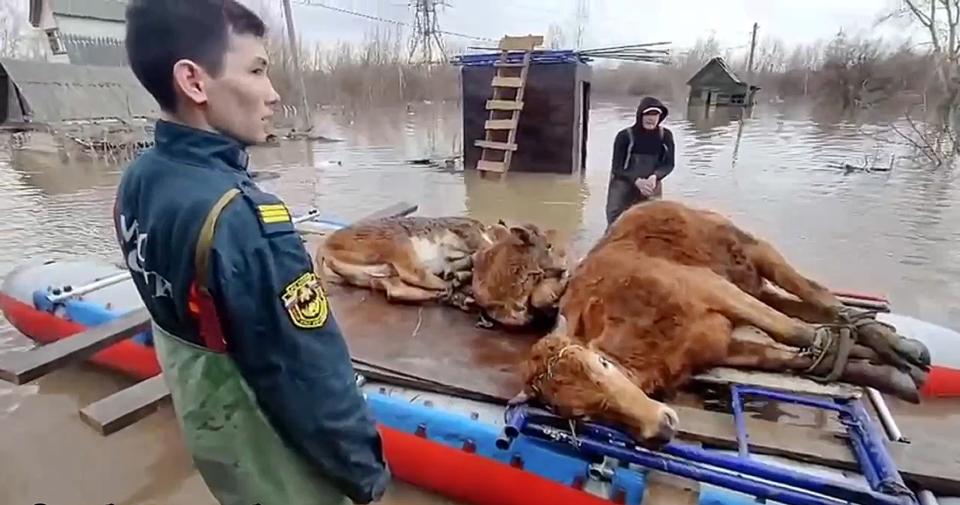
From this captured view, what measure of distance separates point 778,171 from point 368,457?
14.3m

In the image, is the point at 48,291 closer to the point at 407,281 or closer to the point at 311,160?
the point at 407,281

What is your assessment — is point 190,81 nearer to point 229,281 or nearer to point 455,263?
point 229,281

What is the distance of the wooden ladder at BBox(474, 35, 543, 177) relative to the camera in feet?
43.8

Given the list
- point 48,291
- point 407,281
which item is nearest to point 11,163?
point 48,291

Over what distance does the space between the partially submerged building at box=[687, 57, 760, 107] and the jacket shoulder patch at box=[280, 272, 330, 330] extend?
3077cm

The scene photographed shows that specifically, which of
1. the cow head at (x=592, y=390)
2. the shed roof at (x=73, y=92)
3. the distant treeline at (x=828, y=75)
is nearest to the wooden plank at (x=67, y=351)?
the cow head at (x=592, y=390)

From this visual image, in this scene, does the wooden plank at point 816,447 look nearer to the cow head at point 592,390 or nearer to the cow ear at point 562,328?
the cow head at point 592,390

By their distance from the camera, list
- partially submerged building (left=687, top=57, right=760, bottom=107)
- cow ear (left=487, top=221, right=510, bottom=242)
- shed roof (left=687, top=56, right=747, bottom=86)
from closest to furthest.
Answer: cow ear (left=487, top=221, right=510, bottom=242) → partially submerged building (left=687, top=57, right=760, bottom=107) → shed roof (left=687, top=56, right=747, bottom=86)

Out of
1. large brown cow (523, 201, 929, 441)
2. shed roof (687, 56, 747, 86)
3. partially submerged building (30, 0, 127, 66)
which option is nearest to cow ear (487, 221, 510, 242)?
large brown cow (523, 201, 929, 441)

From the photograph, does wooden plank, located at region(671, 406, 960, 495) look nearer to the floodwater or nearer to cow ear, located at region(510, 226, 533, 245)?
the floodwater

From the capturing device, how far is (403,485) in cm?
358

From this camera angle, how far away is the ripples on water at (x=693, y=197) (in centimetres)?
802

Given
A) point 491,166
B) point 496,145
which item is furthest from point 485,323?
point 496,145

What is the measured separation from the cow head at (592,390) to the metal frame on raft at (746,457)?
0.23 feet
